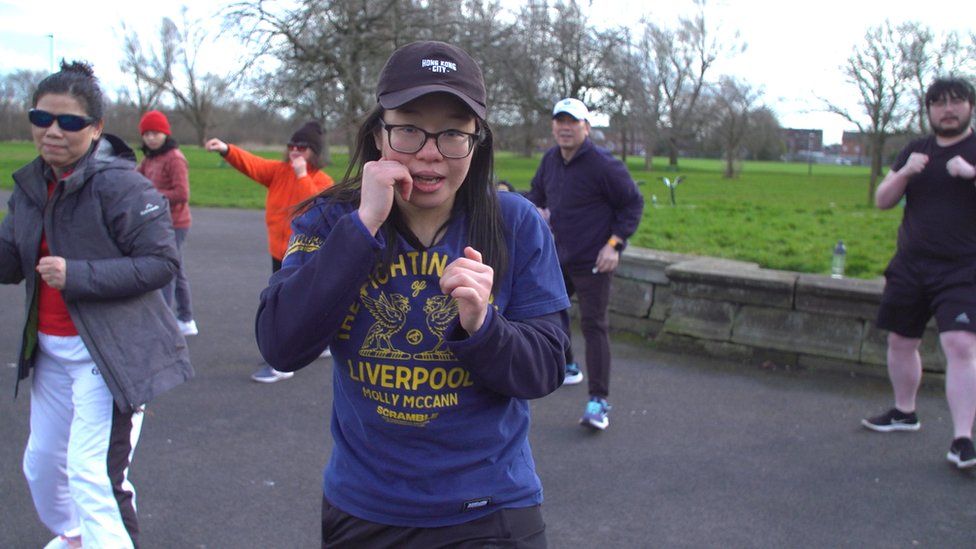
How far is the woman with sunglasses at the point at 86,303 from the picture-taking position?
2988mm

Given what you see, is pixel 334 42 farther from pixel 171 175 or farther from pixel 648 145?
pixel 648 145

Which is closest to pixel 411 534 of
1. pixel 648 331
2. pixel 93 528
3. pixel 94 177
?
pixel 93 528

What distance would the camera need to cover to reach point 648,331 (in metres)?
7.34

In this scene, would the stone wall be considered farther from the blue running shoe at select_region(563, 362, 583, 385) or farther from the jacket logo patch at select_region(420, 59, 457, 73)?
the jacket logo patch at select_region(420, 59, 457, 73)

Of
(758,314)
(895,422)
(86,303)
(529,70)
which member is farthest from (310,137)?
(529,70)

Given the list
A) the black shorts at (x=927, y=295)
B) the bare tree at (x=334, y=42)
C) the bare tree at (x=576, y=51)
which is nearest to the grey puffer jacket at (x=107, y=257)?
the black shorts at (x=927, y=295)

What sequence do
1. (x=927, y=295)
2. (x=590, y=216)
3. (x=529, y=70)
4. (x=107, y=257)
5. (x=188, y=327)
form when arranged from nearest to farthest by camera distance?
(x=107, y=257) < (x=927, y=295) < (x=590, y=216) < (x=188, y=327) < (x=529, y=70)

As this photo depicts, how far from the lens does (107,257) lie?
3.08 m

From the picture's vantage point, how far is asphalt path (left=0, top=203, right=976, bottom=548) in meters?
3.81

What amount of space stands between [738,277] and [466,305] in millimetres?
5321

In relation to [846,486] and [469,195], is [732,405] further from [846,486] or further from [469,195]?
[469,195]

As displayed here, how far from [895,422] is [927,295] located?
0.85m

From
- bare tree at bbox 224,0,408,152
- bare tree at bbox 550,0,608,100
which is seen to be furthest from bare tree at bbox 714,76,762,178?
bare tree at bbox 224,0,408,152

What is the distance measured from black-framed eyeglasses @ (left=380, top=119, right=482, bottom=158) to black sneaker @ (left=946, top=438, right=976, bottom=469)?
3.90 metres
